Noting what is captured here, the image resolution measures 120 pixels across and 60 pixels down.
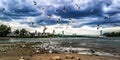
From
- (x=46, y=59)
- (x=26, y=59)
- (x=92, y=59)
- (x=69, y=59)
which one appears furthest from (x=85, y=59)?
(x=26, y=59)

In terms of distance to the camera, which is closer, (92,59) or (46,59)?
(46,59)

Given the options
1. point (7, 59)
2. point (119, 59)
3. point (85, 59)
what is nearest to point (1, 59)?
point (7, 59)

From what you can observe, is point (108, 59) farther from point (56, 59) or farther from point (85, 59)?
point (56, 59)

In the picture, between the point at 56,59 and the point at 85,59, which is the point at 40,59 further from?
the point at 85,59

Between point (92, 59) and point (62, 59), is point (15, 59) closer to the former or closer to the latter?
point (62, 59)

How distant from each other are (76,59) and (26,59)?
16.6 ft

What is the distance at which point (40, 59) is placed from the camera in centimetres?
2500

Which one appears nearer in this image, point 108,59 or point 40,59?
point 40,59

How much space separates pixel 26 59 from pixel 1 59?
262 cm

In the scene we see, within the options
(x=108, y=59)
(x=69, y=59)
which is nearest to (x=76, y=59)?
(x=69, y=59)

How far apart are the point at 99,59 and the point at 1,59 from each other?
35.2 ft

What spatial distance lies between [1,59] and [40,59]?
3.89 meters

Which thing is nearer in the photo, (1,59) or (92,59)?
(1,59)

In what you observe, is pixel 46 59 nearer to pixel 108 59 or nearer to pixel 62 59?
pixel 62 59
